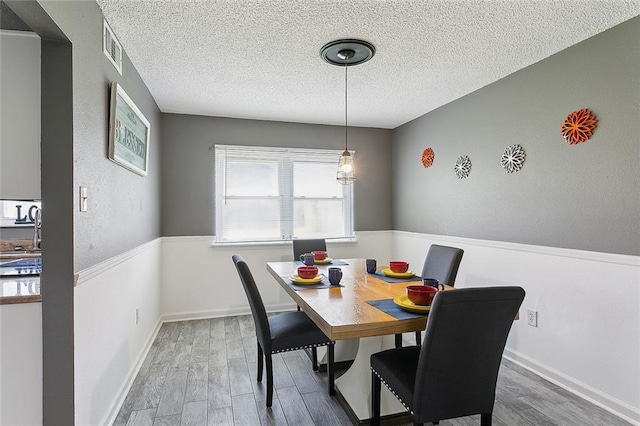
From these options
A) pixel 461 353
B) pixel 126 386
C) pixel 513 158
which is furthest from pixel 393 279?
pixel 126 386

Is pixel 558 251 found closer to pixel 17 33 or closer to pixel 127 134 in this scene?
pixel 127 134

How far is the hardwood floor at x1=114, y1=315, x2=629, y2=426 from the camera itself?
210cm

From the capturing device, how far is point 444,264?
277cm

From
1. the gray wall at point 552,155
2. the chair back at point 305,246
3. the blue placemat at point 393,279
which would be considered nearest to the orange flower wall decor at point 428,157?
the gray wall at point 552,155

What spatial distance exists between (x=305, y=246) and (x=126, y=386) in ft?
6.29

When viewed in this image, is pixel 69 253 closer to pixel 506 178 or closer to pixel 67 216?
pixel 67 216

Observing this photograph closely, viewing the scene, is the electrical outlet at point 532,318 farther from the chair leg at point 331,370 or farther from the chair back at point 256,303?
the chair back at point 256,303

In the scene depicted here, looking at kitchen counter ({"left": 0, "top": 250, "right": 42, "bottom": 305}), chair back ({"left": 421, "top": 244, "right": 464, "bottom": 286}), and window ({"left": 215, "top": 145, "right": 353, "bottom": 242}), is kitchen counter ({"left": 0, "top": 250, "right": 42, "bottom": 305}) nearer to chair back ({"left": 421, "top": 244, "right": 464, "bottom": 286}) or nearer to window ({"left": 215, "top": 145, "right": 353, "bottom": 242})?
window ({"left": 215, "top": 145, "right": 353, "bottom": 242})

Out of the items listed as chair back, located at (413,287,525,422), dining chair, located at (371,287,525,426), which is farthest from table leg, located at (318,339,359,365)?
chair back, located at (413,287,525,422)

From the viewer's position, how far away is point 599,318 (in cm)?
231

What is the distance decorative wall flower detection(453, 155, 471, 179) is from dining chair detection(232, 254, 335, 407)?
2223 millimetres

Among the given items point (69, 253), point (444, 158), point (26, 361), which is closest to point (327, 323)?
point (69, 253)

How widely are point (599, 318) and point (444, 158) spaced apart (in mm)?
2091

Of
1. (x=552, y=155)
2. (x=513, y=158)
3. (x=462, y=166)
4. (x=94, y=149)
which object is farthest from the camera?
(x=462, y=166)
